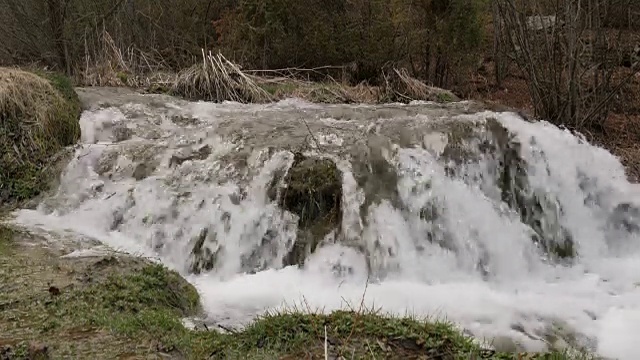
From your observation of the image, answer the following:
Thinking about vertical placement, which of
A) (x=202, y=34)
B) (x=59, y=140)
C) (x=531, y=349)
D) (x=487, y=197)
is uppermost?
(x=202, y=34)

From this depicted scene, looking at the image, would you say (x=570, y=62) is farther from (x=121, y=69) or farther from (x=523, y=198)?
(x=121, y=69)

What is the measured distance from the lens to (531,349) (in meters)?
4.25

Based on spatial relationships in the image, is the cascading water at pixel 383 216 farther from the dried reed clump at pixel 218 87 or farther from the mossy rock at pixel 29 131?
the dried reed clump at pixel 218 87

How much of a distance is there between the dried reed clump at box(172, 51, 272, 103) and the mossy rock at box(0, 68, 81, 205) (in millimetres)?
2738

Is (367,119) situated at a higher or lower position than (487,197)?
higher

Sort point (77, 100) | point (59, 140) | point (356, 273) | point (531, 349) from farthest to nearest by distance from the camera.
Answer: point (77, 100), point (59, 140), point (356, 273), point (531, 349)

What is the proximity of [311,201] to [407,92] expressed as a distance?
5563 mm

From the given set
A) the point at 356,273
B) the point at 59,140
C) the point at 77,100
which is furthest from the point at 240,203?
the point at 77,100

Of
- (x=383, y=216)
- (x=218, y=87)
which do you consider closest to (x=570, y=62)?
(x=383, y=216)

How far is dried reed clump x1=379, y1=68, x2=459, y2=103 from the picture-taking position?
35.8 feet

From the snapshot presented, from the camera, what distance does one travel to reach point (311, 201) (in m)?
6.11

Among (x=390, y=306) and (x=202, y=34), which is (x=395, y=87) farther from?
(x=390, y=306)

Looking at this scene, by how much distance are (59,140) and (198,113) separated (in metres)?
2.14

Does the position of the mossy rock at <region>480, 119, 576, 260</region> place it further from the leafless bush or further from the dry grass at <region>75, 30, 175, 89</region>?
the dry grass at <region>75, 30, 175, 89</region>
